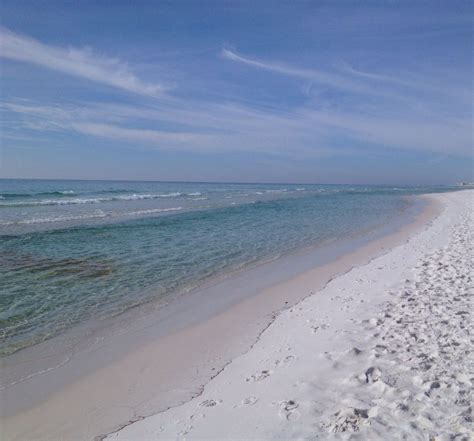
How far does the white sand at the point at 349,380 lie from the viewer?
344 centimetres

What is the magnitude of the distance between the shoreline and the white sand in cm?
24

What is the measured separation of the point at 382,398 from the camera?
12.3 ft

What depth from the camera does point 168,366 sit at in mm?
5215

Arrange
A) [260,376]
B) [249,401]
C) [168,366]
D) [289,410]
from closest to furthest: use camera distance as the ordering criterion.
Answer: [289,410] → [249,401] → [260,376] → [168,366]

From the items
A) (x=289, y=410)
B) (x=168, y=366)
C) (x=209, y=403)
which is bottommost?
(x=168, y=366)

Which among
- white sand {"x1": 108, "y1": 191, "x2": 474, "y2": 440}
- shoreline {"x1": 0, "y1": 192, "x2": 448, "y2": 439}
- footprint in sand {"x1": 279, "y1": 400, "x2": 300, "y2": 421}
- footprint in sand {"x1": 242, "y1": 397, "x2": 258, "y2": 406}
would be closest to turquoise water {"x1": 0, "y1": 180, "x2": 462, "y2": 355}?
shoreline {"x1": 0, "y1": 192, "x2": 448, "y2": 439}

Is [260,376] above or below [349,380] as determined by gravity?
below

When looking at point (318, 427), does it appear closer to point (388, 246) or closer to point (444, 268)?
point (444, 268)

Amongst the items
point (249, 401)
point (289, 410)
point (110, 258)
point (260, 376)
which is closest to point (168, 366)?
point (260, 376)

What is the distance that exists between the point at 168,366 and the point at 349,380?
2464 mm

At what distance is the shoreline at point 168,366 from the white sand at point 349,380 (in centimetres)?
24

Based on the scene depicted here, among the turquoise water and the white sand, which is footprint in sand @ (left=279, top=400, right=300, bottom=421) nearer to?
the white sand

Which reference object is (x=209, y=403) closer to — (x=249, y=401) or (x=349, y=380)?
(x=249, y=401)

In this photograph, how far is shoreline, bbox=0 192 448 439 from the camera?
162 inches
